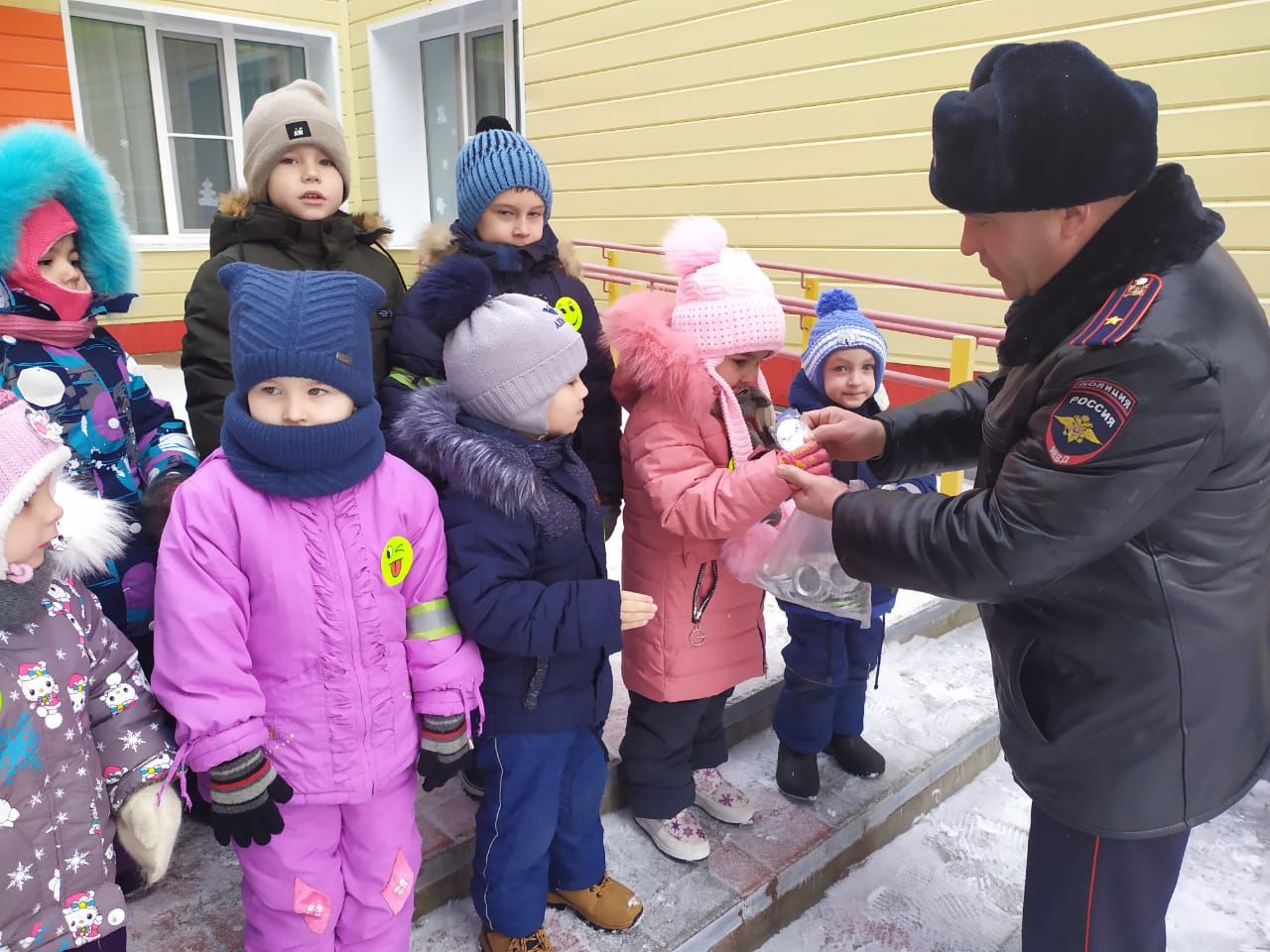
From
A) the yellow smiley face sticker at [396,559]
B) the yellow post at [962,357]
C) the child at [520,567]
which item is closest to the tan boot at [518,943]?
the child at [520,567]

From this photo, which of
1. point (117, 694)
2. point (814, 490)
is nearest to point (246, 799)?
point (117, 694)

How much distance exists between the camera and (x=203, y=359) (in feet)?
6.57

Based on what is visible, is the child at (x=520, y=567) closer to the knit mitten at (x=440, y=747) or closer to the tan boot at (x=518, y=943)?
the tan boot at (x=518, y=943)

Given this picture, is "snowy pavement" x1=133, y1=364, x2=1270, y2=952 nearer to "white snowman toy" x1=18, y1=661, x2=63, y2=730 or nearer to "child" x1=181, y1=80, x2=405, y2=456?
"white snowman toy" x1=18, y1=661, x2=63, y2=730

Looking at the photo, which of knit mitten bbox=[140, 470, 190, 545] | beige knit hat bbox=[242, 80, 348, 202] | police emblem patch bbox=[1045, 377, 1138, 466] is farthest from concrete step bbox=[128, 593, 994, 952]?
beige knit hat bbox=[242, 80, 348, 202]

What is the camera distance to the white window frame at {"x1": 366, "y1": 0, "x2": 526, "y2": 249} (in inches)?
305

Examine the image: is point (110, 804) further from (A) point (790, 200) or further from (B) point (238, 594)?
(A) point (790, 200)

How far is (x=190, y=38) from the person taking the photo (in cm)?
802

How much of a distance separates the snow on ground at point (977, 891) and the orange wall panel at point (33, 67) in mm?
7432

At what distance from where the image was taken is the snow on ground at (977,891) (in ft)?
7.38

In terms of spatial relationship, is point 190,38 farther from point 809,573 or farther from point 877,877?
point 877,877

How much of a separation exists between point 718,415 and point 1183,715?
1.10 meters

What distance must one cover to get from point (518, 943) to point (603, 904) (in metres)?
0.23

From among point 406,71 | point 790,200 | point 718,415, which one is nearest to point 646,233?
point 790,200
